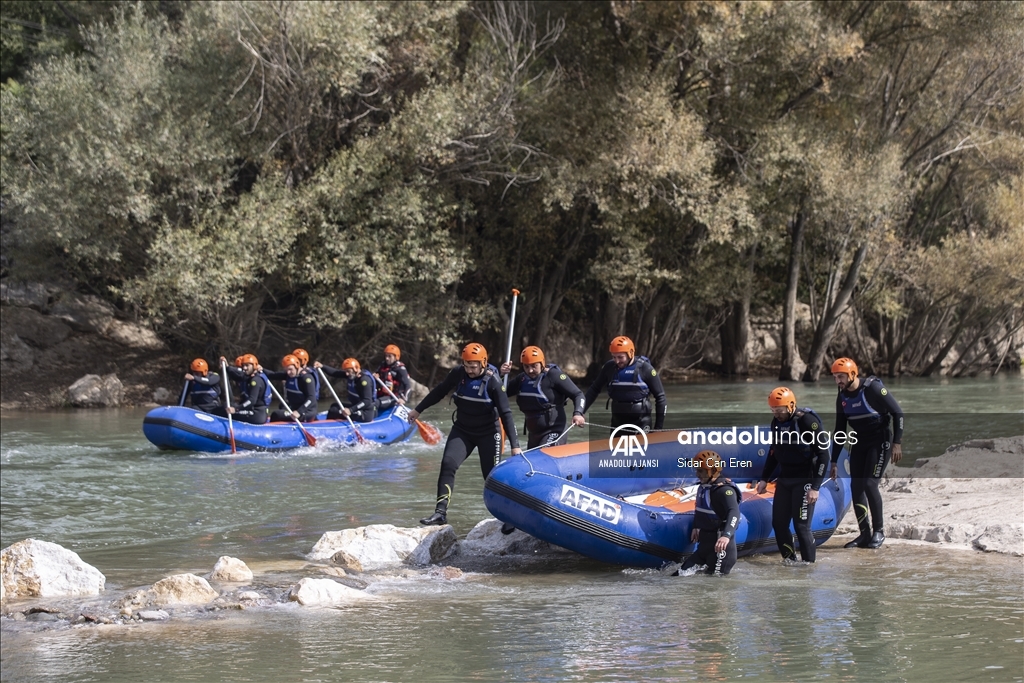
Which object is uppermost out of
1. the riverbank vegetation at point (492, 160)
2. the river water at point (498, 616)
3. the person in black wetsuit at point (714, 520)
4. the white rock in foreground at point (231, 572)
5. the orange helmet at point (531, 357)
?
the riverbank vegetation at point (492, 160)

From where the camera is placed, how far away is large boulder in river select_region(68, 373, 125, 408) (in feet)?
82.9

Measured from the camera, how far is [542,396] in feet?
35.2

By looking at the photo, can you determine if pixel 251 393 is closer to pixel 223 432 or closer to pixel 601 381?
pixel 223 432

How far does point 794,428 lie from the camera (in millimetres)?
9188

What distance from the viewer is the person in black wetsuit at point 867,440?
973 cm

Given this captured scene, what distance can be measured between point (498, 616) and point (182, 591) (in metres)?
2.35

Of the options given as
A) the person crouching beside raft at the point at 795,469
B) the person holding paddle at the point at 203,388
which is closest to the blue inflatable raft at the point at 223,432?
the person holding paddle at the point at 203,388

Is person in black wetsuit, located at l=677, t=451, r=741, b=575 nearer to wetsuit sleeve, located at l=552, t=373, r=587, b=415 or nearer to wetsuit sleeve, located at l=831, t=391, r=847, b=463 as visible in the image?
wetsuit sleeve, located at l=831, t=391, r=847, b=463

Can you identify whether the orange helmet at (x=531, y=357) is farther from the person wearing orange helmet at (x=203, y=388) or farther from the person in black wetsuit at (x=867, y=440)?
the person wearing orange helmet at (x=203, y=388)

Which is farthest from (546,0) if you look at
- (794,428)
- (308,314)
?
(794,428)

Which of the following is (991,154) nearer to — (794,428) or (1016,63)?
(1016,63)

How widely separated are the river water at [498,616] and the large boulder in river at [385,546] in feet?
0.80

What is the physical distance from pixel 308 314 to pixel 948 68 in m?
16.7

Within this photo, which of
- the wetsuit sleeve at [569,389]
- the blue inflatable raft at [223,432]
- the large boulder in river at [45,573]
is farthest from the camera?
the blue inflatable raft at [223,432]
